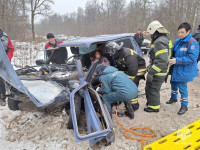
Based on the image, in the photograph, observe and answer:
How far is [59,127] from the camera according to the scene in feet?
9.07

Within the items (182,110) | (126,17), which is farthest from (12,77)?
(126,17)

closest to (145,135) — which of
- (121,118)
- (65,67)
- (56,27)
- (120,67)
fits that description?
(121,118)

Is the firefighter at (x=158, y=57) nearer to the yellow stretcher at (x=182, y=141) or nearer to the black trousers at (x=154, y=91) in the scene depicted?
the black trousers at (x=154, y=91)

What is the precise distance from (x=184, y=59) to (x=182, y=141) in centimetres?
145

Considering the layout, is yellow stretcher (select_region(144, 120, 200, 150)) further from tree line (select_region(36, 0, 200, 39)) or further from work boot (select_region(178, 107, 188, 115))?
tree line (select_region(36, 0, 200, 39))

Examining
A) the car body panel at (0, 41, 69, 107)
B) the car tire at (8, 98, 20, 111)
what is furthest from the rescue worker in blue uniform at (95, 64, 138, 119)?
the car tire at (8, 98, 20, 111)

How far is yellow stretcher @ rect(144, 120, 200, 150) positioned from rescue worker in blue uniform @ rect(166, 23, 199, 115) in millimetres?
950

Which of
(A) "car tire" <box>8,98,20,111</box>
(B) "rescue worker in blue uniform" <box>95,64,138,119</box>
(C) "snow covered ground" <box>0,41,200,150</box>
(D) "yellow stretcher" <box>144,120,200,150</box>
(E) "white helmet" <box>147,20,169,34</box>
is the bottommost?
(C) "snow covered ground" <box>0,41,200,150</box>

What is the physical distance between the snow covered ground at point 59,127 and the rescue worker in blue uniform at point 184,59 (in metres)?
0.34

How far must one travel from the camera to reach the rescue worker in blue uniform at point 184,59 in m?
2.87

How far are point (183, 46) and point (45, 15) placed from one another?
20818mm

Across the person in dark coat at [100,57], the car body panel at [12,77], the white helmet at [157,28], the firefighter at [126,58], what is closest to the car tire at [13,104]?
the car body panel at [12,77]

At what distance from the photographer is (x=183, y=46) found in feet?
9.84

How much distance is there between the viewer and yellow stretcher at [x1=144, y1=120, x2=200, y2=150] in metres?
2.05
